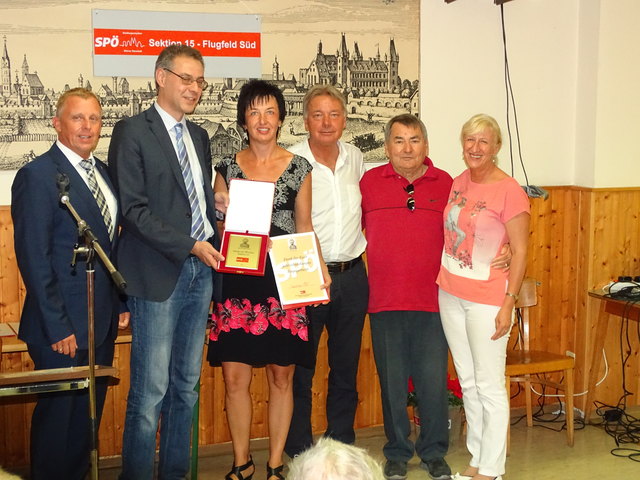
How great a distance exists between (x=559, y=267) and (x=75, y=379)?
3.39 meters

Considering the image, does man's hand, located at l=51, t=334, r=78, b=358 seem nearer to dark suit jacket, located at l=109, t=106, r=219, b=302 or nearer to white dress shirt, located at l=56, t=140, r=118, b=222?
dark suit jacket, located at l=109, t=106, r=219, b=302

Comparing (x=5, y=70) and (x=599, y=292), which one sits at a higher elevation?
(x=5, y=70)

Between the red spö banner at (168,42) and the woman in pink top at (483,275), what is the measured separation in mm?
1317

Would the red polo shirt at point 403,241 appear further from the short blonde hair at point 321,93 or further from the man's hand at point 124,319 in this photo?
the man's hand at point 124,319

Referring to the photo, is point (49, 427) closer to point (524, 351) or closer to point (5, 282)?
point (5, 282)

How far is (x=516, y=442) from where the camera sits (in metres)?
4.71

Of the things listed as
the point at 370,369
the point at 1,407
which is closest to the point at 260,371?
the point at 370,369

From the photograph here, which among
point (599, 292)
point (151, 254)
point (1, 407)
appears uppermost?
point (151, 254)

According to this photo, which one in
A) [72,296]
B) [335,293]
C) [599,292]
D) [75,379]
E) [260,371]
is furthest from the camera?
[599,292]

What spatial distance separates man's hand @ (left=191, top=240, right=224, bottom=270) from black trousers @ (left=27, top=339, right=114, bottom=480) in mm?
562

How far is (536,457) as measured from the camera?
4.47 m

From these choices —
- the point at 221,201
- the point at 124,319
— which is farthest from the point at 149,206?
the point at 124,319

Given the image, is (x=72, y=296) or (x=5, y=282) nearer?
(x=72, y=296)

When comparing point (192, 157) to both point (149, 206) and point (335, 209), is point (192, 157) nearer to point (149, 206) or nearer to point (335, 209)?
point (149, 206)
